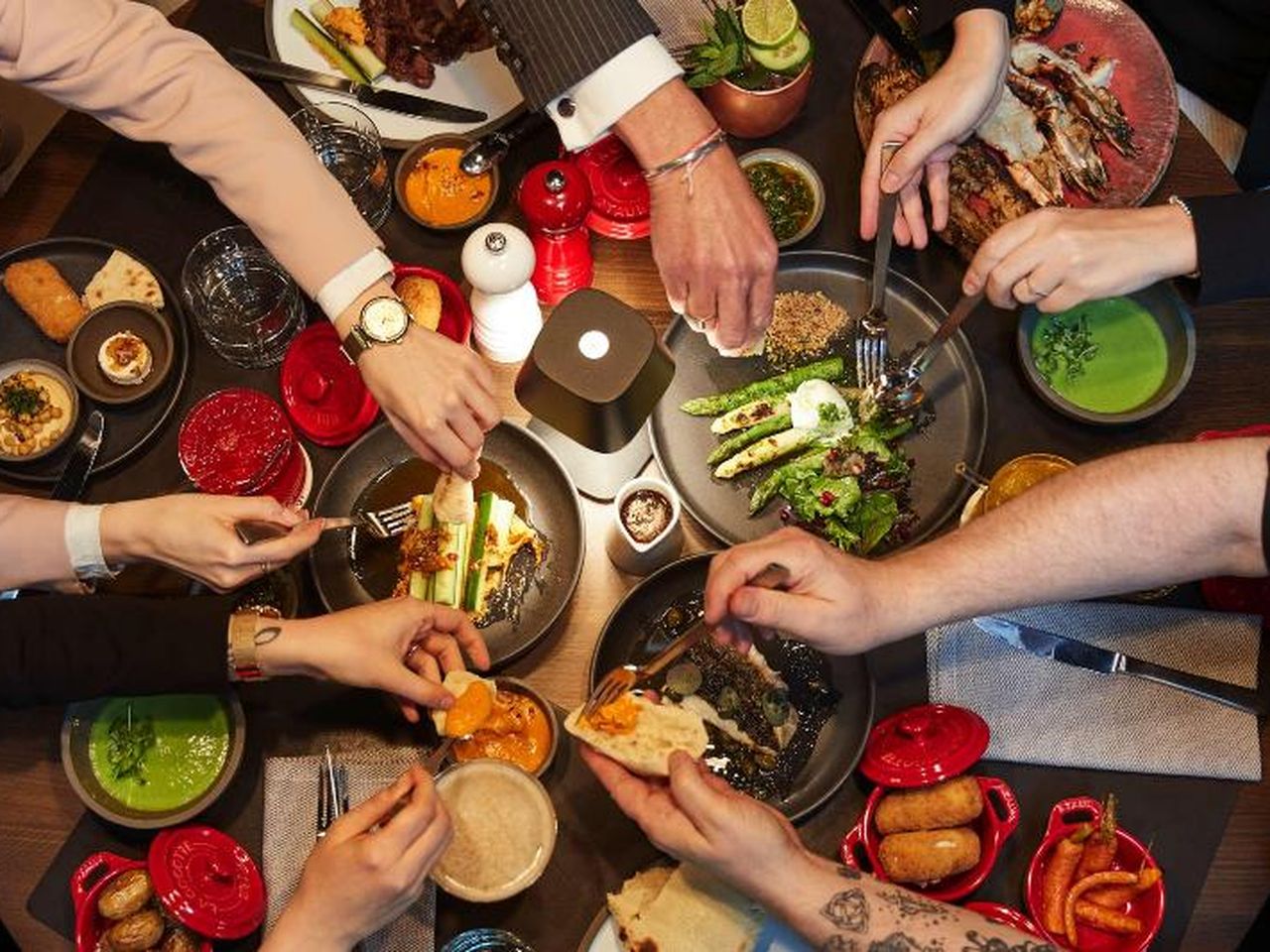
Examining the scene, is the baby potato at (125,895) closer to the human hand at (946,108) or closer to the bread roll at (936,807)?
the bread roll at (936,807)

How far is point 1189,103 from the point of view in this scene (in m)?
3.05

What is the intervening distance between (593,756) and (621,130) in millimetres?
1271

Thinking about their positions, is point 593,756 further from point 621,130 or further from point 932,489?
point 621,130

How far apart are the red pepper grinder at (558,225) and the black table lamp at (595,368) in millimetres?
283

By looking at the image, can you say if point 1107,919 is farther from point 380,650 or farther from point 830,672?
point 380,650

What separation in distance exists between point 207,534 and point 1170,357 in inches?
79.3

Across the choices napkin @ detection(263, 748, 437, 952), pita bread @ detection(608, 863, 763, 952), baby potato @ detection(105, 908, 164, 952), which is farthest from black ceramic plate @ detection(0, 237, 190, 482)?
pita bread @ detection(608, 863, 763, 952)

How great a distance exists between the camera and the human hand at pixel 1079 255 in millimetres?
2240

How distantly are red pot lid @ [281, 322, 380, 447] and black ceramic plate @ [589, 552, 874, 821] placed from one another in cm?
72

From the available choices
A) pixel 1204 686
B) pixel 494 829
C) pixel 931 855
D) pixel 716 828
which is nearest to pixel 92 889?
pixel 494 829

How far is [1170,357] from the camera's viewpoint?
2480 mm

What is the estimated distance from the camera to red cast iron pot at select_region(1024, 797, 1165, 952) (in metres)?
2.08

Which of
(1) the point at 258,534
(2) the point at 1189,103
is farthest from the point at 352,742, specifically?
(2) the point at 1189,103

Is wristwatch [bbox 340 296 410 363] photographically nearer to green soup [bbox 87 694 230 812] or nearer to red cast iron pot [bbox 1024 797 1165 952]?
green soup [bbox 87 694 230 812]
